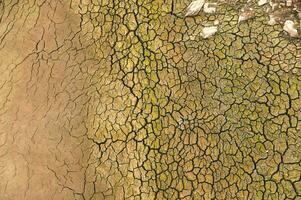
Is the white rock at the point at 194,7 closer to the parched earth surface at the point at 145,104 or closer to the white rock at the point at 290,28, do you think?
the parched earth surface at the point at 145,104

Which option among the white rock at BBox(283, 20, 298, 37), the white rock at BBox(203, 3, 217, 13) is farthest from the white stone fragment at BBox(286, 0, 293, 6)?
the white rock at BBox(203, 3, 217, 13)

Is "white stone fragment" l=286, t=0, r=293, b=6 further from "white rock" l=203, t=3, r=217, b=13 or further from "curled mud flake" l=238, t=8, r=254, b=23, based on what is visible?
"white rock" l=203, t=3, r=217, b=13

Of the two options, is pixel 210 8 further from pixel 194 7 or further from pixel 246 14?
pixel 246 14

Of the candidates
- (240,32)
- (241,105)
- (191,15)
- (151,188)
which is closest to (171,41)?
(191,15)

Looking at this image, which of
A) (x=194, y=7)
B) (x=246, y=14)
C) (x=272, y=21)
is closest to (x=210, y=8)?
(x=194, y=7)

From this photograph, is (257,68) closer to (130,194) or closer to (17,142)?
(130,194)

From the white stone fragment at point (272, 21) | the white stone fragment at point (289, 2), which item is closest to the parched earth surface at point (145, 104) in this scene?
the white stone fragment at point (272, 21)
